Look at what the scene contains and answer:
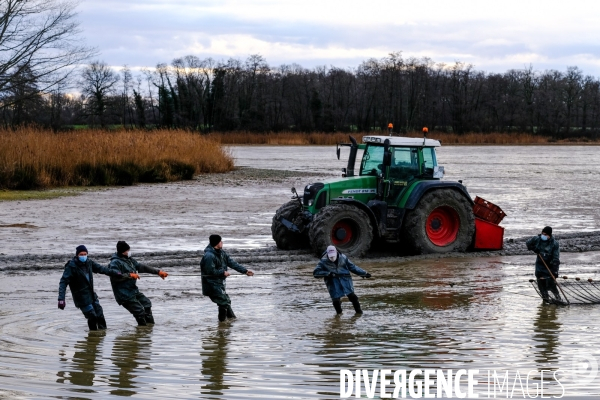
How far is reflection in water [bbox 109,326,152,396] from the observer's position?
8.48 meters

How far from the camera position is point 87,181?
108 ft

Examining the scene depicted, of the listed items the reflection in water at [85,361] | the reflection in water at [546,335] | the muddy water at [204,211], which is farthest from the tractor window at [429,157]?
the reflection in water at [85,361]

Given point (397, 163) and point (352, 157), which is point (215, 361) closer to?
point (397, 163)

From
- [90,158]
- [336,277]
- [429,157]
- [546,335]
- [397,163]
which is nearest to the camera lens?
[546,335]

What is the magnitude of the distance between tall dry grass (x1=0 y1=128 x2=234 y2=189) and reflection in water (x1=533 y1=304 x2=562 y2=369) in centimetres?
2256

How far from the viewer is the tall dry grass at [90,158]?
31.2 m

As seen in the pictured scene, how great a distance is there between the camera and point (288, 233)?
17609 millimetres

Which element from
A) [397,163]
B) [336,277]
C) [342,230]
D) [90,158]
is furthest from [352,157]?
[90,158]

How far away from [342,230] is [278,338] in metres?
6.15

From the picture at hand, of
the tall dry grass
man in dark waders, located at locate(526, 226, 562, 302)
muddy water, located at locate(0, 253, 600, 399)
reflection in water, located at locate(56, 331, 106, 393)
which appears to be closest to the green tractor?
muddy water, located at locate(0, 253, 600, 399)

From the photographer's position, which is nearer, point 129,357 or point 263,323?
point 129,357

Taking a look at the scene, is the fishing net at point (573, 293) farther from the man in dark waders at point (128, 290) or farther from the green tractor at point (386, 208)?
the man in dark waders at point (128, 290)

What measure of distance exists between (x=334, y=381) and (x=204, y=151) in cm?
3349

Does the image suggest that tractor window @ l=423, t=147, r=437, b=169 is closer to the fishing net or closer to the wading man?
the fishing net
